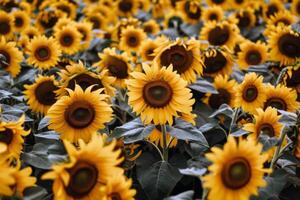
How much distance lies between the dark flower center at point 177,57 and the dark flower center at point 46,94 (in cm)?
70

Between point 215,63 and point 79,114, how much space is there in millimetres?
1467

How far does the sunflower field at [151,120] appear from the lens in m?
1.87

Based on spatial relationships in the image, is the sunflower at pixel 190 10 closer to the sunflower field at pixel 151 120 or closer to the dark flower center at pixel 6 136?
the sunflower field at pixel 151 120

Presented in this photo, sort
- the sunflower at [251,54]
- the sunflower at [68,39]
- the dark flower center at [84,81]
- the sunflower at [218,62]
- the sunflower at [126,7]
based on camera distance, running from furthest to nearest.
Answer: the sunflower at [126,7] < the sunflower at [68,39] < the sunflower at [251,54] < the sunflower at [218,62] < the dark flower center at [84,81]

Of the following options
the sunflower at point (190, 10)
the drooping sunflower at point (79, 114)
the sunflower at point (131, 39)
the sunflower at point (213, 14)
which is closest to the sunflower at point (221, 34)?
the sunflower at point (131, 39)

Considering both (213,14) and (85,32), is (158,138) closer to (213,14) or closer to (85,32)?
(85,32)

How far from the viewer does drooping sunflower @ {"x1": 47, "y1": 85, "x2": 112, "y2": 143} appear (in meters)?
2.41

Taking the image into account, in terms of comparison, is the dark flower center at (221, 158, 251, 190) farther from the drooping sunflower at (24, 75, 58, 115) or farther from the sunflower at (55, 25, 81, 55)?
the sunflower at (55, 25, 81, 55)

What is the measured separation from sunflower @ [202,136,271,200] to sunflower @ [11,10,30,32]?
131 inches

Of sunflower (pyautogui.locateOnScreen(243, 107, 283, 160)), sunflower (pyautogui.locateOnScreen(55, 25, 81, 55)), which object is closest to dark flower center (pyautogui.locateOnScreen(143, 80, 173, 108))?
sunflower (pyautogui.locateOnScreen(243, 107, 283, 160))

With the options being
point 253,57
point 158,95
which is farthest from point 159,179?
point 253,57

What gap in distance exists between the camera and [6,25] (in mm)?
4379

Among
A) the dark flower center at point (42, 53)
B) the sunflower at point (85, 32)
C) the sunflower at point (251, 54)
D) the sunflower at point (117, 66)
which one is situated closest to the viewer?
the sunflower at point (117, 66)

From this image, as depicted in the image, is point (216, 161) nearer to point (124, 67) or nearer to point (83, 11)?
point (124, 67)
